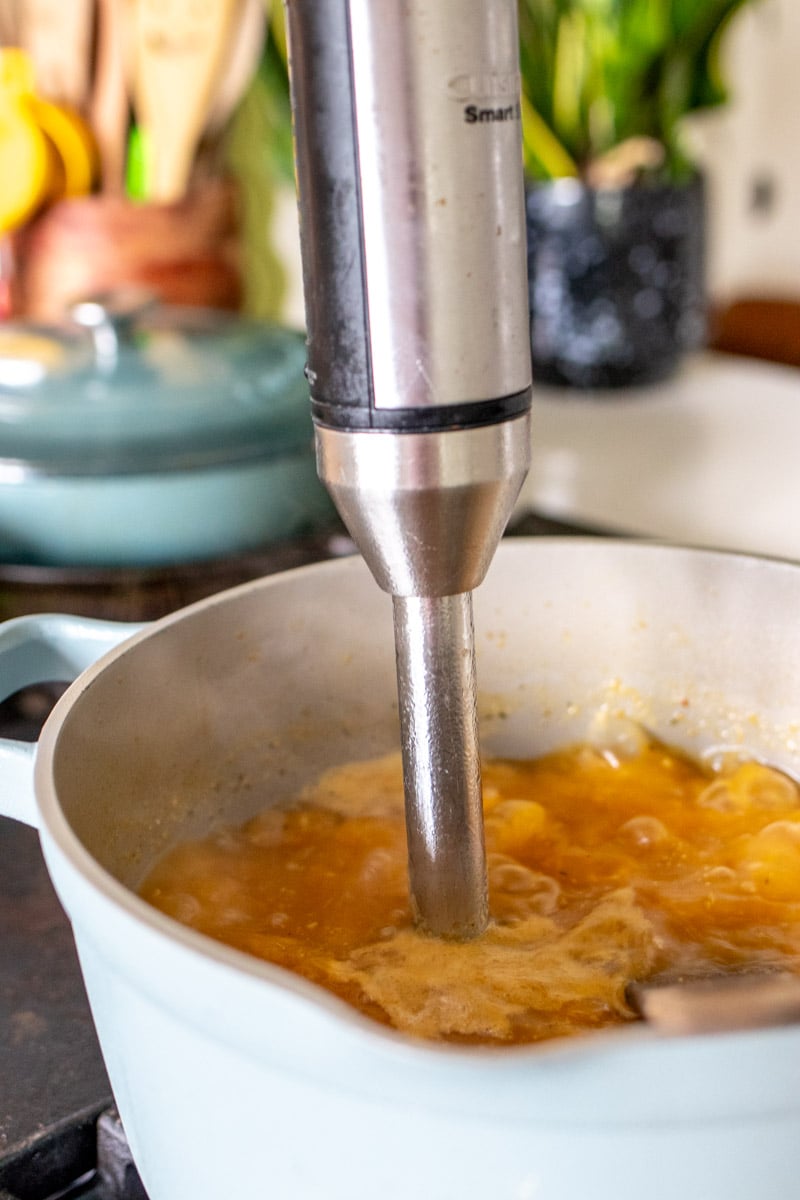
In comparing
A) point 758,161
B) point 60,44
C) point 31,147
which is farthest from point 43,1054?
point 758,161

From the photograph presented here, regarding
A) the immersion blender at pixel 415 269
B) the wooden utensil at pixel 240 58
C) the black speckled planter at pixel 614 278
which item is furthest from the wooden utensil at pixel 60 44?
the immersion blender at pixel 415 269

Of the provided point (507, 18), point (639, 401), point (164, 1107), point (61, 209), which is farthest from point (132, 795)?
point (639, 401)

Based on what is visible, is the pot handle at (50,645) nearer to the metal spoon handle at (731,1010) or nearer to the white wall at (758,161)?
the metal spoon handle at (731,1010)

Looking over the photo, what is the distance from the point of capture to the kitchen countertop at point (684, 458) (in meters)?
1.08

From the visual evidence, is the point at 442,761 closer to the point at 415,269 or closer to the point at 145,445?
the point at 415,269

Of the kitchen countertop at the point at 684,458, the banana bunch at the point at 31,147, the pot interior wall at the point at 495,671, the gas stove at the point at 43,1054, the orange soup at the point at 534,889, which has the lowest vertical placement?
the kitchen countertop at the point at 684,458

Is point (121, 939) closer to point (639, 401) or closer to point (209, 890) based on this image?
point (209, 890)

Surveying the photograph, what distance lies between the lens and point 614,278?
1.37 metres

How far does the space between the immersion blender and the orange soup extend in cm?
13

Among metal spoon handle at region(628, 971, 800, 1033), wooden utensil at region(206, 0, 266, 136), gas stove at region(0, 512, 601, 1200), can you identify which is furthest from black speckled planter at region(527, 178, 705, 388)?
metal spoon handle at region(628, 971, 800, 1033)

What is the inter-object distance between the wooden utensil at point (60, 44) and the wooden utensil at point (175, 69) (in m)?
0.05

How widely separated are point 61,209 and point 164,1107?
101cm

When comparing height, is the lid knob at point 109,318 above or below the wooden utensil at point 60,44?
below

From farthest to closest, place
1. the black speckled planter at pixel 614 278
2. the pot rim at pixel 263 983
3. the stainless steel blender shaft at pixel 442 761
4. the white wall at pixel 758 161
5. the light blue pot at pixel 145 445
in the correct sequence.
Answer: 1. the white wall at pixel 758 161
2. the black speckled planter at pixel 614 278
3. the light blue pot at pixel 145 445
4. the stainless steel blender shaft at pixel 442 761
5. the pot rim at pixel 263 983
